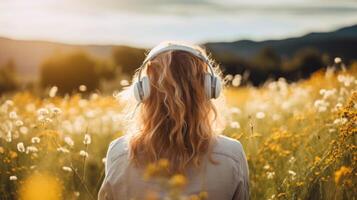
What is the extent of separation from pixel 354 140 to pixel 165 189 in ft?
6.16

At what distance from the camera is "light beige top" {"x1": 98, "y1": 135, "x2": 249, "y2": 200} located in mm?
3238

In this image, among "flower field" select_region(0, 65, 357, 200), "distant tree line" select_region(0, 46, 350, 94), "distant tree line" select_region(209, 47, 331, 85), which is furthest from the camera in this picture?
"distant tree line" select_region(209, 47, 331, 85)

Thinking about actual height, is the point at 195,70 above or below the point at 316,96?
above

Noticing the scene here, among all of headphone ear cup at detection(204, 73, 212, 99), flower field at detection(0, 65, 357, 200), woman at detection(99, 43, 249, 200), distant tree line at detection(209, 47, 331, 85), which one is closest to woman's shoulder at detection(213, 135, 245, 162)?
woman at detection(99, 43, 249, 200)

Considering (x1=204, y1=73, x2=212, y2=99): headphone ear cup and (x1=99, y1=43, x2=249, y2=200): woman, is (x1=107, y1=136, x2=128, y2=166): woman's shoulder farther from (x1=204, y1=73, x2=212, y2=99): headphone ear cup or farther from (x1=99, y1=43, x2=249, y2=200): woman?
(x1=204, y1=73, x2=212, y2=99): headphone ear cup

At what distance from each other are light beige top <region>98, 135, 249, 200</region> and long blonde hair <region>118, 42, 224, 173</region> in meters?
0.07

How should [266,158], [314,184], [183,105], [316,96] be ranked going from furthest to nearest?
[316,96] → [266,158] → [314,184] → [183,105]

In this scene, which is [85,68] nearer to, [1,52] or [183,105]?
[1,52]

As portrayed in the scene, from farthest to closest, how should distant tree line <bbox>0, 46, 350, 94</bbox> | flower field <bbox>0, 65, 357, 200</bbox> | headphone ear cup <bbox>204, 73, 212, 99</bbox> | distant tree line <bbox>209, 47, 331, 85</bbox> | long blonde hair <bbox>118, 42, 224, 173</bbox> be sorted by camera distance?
distant tree line <bbox>209, 47, 331, 85</bbox>, distant tree line <bbox>0, 46, 350, 94</bbox>, flower field <bbox>0, 65, 357, 200</bbox>, headphone ear cup <bbox>204, 73, 212, 99</bbox>, long blonde hair <bbox>118, 42, 224, 173</bbox>

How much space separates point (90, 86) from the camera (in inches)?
1580

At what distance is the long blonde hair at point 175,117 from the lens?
10.6ft

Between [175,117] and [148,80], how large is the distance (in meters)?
0.26

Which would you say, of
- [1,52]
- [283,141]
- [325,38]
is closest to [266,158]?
[283,141]

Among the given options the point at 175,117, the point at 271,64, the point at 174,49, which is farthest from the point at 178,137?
the point at 271,64
